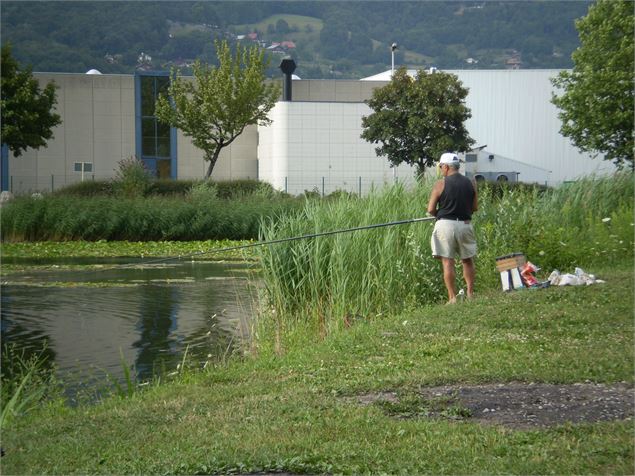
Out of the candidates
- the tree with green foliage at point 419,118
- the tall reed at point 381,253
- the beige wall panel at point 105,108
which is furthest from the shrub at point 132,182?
the tall reed at point 381,253

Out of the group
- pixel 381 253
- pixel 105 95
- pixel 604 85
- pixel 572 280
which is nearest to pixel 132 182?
pixel 105 95

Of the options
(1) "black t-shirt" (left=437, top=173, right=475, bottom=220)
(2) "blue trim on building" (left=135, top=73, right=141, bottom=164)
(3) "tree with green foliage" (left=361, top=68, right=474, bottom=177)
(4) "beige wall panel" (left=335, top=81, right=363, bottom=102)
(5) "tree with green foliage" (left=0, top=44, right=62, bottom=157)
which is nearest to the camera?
(1) "black t-shirt" (left=437, top=173, right=475, bottom=220)

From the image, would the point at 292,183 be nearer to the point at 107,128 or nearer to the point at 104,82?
the point at 107,128

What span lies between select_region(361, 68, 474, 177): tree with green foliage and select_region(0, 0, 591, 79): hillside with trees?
53.8m

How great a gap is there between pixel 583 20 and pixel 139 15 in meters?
89.4

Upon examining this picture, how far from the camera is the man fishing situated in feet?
40.8

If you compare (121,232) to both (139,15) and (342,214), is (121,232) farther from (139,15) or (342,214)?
(139,15)

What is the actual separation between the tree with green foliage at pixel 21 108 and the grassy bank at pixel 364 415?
35413mm

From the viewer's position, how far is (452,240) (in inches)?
491

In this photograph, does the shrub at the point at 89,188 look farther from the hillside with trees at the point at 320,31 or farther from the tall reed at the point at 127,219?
the hillside with trees at the point at 320,31

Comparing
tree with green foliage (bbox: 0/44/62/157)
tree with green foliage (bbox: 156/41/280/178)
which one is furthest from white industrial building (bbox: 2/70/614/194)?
tree with green foliage (bbox: 0/44/62/157)

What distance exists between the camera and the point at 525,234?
51.1 ft

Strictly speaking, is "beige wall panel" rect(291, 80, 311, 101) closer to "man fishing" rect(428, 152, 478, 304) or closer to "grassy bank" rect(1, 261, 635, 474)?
"man fishing" rect(428, 152, 478, 304)

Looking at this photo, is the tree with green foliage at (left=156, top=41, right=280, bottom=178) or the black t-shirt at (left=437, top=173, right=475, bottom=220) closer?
the black t-shirt at (left=437, top=173, right=475, bottom=220)
